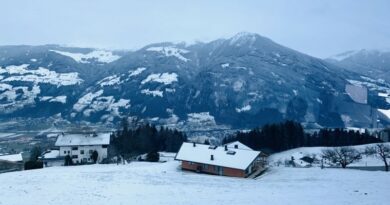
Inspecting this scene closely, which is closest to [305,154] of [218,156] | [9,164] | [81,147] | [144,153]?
[218,156]

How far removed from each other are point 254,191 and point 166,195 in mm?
9511

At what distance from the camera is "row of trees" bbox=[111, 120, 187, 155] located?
105688 mm

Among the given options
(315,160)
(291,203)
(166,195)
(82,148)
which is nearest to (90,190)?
(166,195)

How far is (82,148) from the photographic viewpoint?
99375mm

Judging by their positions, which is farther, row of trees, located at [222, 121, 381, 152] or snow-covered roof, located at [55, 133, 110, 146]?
row of trees, located at [222, 121, 381, 152]

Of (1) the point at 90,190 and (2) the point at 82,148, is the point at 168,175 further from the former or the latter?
(2) the point at 82,148

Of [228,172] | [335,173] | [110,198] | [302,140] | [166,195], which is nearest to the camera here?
[110,198]

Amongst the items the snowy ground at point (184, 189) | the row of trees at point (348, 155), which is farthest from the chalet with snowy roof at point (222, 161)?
the row of trees at point (348, 155)

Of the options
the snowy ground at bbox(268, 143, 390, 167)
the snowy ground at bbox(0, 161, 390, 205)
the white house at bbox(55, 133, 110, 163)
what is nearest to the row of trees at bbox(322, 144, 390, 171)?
the snowy ground at bbox(268, 143, 390, 167)

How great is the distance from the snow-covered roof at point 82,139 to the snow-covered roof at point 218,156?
3448cm

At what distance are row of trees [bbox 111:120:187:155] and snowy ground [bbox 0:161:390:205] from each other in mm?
46649

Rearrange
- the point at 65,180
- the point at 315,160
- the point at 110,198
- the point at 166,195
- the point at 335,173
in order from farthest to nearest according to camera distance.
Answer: the point at 315,160, the point at 335,173, the point at 65,180, the point at 166,195, the point at 110,198

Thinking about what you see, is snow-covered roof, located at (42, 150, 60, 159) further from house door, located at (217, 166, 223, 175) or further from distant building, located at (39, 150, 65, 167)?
house door, located at (217, 166, 223, 175)

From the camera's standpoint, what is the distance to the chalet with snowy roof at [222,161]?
6556 centimetres
